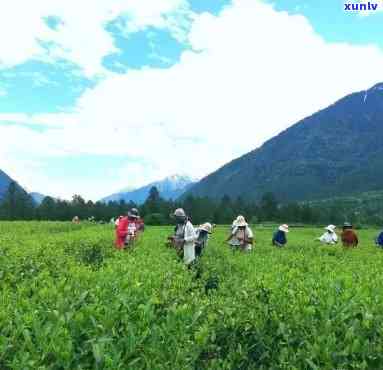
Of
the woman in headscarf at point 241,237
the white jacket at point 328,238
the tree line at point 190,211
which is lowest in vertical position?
the white jacket at point 328,238

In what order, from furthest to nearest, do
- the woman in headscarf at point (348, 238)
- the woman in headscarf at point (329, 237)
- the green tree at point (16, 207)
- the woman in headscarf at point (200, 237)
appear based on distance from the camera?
the green tree at point (16, 207) → the woman in headscarf at point (329, 237) → the woman in headscarf at point (348, 238) → the woman in headscarf at point (200, 237)

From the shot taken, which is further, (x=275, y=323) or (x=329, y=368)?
(x=275, y=323)

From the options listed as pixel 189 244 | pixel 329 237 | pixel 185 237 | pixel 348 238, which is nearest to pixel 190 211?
pixel 329 237

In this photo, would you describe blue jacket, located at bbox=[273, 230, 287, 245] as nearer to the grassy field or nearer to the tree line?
the grassy field

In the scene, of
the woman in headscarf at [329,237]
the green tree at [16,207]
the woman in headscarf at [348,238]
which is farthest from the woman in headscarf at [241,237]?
the green tree at [16,207]

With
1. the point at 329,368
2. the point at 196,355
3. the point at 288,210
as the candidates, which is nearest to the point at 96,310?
the point at 196,355

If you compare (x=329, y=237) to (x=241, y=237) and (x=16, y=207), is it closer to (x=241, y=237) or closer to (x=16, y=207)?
(x=241, y=237)

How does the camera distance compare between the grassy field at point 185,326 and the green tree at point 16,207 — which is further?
the green tree at point 16,207

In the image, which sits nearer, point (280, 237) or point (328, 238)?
point (280, 237)

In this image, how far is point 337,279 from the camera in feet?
26.3

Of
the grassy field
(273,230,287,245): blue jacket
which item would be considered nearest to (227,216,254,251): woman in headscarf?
(273,230,287,245): blue jacket

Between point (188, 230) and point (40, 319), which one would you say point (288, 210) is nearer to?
point (188, 230)

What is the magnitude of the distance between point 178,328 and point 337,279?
351 centimetres

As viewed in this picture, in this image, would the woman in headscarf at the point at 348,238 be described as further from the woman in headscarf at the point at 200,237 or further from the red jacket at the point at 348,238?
the woman in headscarf at the point at 200,237
